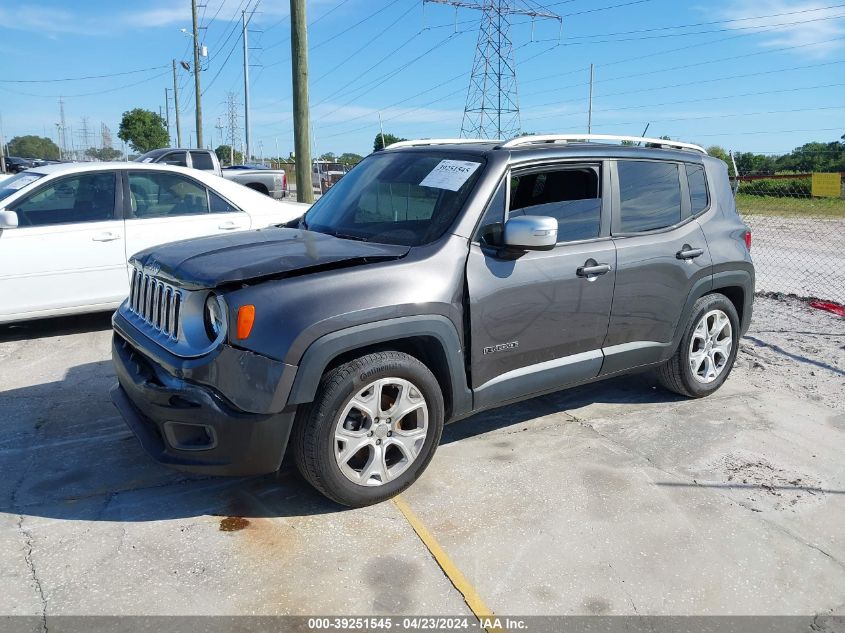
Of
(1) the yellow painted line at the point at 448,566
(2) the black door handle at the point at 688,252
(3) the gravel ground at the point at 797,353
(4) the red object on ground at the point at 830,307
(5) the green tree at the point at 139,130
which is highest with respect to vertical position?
(5) the green tree at the point at 139,130

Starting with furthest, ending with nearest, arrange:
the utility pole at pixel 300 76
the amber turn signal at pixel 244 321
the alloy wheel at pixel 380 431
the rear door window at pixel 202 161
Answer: the rear door window at pixel 202 161
the utility pole at pixel 300 76
the alloy wheel at pixel 380 431
the amber turn signal at pixel 244 321

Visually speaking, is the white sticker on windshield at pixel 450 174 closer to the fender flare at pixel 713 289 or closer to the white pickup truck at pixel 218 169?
the fender flare at pixel 713 289

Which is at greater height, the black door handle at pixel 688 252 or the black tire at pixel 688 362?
the black door handle at pixel 688 252

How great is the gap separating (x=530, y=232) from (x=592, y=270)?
747 mm

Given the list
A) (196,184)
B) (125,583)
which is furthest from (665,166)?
(196,184)

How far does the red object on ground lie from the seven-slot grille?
22.7 feet

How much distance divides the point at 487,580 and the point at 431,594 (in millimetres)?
261

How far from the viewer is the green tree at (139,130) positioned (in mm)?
61125

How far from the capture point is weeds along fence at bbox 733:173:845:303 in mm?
9234

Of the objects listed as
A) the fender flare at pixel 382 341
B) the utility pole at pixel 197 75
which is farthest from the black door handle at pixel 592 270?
the utility pole at pixel 197 75

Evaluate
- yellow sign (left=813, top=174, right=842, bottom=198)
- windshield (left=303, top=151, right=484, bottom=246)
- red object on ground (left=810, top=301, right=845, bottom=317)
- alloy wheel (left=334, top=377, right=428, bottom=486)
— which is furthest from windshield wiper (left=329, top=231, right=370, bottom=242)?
yellow sign (left=813, top=174, right=842, bottom=198)

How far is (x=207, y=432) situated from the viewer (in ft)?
10.9

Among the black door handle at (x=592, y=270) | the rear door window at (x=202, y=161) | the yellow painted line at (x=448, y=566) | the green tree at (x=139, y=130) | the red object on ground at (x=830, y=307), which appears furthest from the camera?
the green tree at (x=139, y=130)

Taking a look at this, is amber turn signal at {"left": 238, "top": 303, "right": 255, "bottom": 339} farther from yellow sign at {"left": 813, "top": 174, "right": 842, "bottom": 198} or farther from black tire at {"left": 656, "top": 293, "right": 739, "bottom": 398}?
yellow sign at {"left": 813, "top": 174, "right": 842, "bottom": 198}
